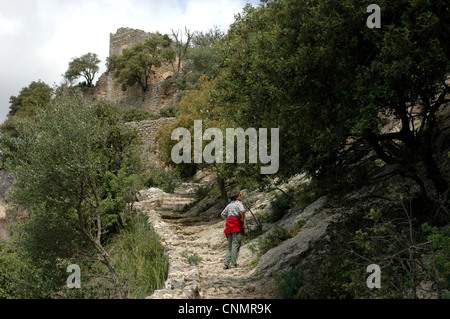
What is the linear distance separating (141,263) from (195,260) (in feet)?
4.09

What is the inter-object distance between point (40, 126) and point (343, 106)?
6699 millimetres

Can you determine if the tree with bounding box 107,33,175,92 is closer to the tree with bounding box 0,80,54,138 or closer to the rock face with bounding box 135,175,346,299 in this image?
the tree with bounding box 0,80,54,138

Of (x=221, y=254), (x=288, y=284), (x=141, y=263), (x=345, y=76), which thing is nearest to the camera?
(x=345, y=76)

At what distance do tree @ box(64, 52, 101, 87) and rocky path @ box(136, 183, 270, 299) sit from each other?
120ft

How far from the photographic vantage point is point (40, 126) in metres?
9.90

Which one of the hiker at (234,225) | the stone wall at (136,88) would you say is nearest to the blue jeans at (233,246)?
the hiker at (234,225)

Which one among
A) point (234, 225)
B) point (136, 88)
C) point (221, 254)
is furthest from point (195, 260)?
point (136, 88)

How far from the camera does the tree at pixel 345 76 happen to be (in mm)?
6297

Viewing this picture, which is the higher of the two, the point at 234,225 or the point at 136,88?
the point at 136,88

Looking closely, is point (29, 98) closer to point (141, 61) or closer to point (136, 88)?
point (136, 88)

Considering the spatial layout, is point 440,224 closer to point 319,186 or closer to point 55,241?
point 319,186

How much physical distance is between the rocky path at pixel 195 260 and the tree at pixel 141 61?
27.9 meters

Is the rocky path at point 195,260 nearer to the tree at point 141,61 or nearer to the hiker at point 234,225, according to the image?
the hiker at point 234,225

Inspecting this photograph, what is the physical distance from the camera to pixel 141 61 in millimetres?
45500
